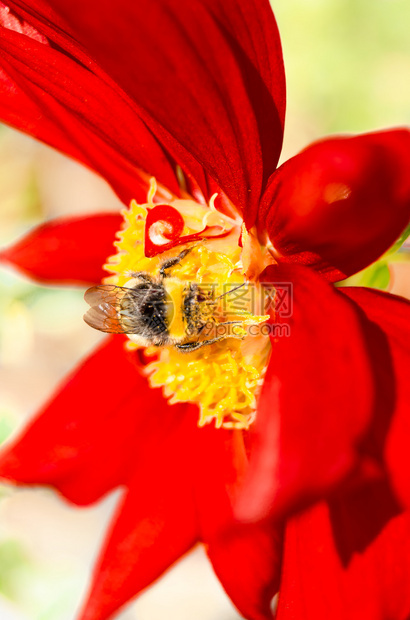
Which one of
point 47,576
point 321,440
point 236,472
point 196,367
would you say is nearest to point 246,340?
point 196,367

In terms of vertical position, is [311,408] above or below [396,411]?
above

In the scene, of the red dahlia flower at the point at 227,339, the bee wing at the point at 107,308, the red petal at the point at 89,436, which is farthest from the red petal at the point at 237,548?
the bee wing at the point at 107,308

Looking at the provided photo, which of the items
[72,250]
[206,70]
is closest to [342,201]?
[206,70]

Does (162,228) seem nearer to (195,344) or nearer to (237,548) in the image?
(195,344)

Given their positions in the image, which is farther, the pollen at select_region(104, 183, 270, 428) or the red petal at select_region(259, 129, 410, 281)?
the pollen at select_region(104, 183, 270, 428)

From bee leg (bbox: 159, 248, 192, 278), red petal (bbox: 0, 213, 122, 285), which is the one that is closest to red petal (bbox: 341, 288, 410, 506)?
bee leg (bbox: 159, 248, 192, 278)

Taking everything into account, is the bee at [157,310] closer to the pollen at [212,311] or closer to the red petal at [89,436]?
the pollen at [212,311]

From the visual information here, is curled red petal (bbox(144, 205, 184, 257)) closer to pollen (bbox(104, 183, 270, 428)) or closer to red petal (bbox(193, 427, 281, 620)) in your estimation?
pollen (bbox(104, 183, 270, 428))
